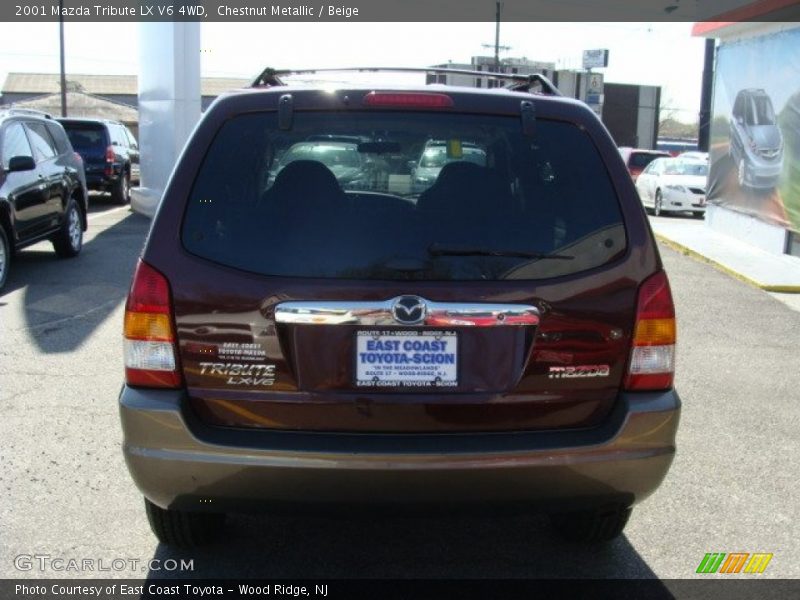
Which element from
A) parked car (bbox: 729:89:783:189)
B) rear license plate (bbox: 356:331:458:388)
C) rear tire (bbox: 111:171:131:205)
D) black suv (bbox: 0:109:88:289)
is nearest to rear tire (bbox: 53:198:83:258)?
black suv (bbox: 0:109:88:289)

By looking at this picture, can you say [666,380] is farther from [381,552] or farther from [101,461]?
[101,461]

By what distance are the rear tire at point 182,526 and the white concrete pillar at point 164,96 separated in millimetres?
13583

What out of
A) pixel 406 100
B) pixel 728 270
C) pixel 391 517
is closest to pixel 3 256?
pixel 406 100

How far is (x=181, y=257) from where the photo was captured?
3.11 meters

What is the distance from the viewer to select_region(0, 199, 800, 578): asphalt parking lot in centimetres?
375

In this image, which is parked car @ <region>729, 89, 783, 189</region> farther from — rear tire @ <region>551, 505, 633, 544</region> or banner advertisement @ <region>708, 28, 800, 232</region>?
rear tire @ <region>551, 505, 633, 544</region>

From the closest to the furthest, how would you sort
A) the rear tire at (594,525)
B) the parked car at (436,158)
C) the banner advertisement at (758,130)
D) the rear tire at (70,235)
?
1. the parked car at (436,158)
2. the rear tire at (594,525)
3. the rear tire at (70,235)
4. the banner advertisement at (758,130)

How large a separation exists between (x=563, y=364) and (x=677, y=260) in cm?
1074

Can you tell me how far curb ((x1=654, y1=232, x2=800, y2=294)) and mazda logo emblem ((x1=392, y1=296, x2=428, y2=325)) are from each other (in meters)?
8.67

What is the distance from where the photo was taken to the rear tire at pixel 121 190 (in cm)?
2075

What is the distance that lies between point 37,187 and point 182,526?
799cm

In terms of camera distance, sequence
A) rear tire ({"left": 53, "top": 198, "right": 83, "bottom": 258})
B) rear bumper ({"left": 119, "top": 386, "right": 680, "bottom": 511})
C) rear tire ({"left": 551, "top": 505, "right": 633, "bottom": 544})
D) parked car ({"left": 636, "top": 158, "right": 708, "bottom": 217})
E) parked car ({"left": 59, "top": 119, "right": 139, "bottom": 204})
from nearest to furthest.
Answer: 1. rear bumper ({"left": 119, "top": 386, "right": 680, "bottom": 511})
2. rear tire ({"left": 551, "top": 505, "right": 633, "bottom": 544})
3. rear tire ({"left": 53, "top": 198, "right": 83, "bottom": 258})
4. parked car ({"left": 59, "top": 119, "right": 139, "bottom": 204})
5. parked car ({"left": 636, "top": 158, "right": 708, "bottom": 217})

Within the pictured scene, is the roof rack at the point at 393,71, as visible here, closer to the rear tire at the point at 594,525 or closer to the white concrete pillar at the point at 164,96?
the rear tire at the point at 594,525

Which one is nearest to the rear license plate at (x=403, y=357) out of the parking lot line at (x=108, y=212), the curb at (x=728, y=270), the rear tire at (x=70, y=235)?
the curb at (x=728, y=270)
